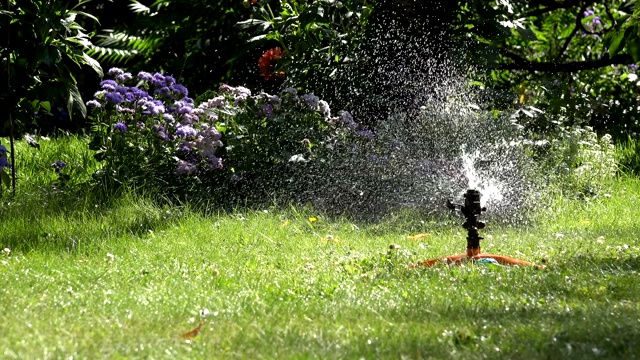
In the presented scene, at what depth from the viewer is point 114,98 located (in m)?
6.24

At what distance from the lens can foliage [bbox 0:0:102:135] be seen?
595 cm

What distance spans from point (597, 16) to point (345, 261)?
22.1 ft

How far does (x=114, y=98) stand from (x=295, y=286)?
2777 mm

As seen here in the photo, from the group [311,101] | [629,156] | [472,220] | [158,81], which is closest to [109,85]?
[158,81]

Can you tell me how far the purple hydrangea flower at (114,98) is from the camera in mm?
6240

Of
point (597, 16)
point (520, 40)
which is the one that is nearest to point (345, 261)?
point (520, 40)

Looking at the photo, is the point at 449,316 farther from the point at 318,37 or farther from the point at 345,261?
the point at 318,37

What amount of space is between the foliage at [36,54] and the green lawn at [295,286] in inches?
23.9

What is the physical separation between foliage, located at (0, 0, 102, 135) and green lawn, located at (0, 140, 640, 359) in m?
0.61

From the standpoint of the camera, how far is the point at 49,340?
9.96 ft

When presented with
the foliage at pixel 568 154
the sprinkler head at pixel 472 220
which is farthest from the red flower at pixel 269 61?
the sprinkler head at pixel 472 220

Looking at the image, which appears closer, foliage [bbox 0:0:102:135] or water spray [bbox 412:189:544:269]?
water spray [bbox 412:189:544:269]

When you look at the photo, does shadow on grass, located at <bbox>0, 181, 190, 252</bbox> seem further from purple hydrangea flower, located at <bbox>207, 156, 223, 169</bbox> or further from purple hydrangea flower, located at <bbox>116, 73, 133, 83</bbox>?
purple hydrangea flower, located at <bbox>116, 73, 133, 83</bbox>

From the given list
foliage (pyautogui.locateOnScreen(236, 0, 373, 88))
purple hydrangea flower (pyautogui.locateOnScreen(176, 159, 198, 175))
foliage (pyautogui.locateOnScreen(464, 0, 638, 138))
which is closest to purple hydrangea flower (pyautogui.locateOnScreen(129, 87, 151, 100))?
purple hydrangea flower (pyautogui.locateOnScreen(176, 159, 198, 175))
